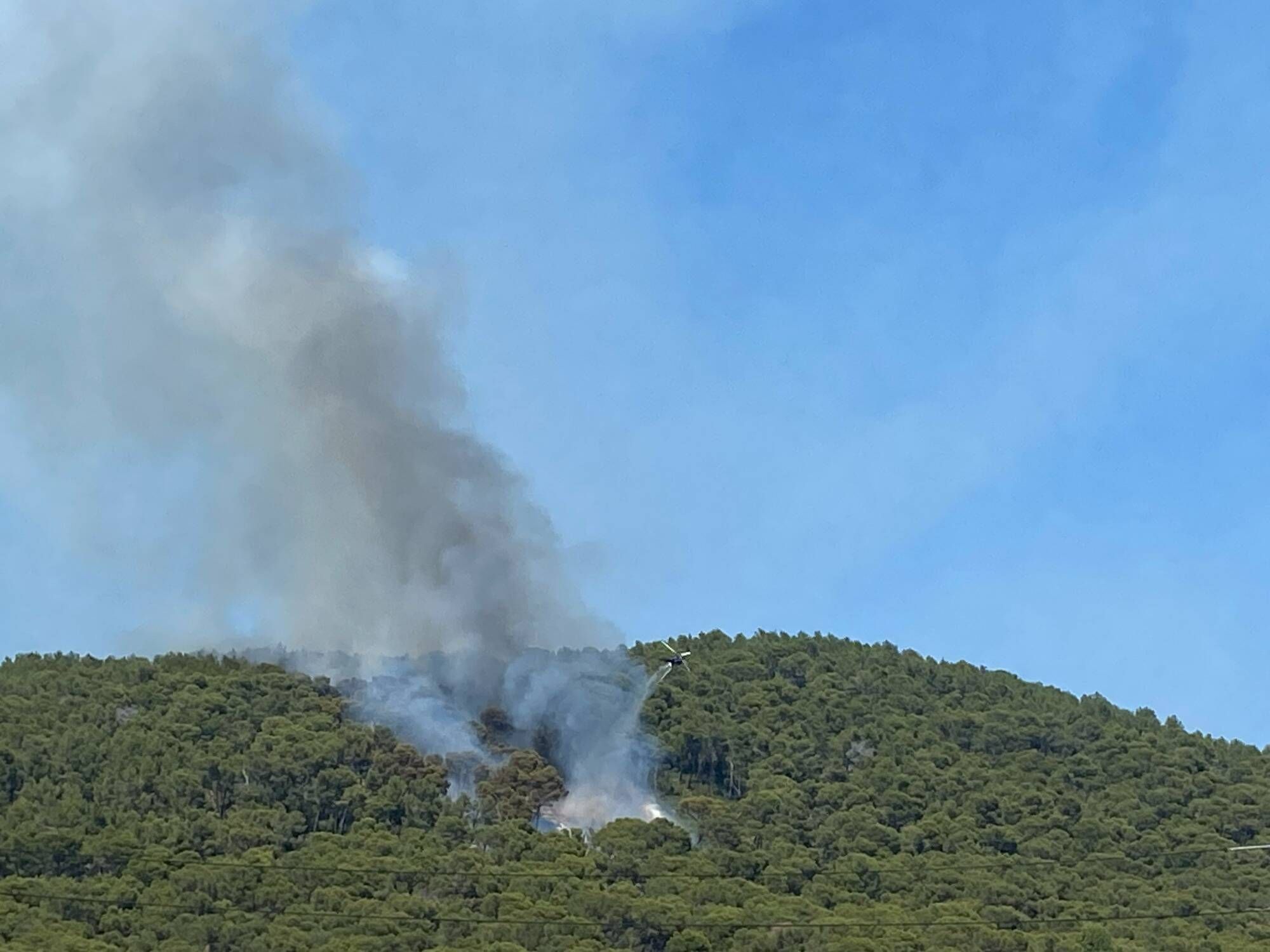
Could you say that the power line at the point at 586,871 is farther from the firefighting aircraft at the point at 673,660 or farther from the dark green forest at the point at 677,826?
the firefighting aircraft at the point at 673,660

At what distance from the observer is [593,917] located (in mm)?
126375

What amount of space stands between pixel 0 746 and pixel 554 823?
37934mm

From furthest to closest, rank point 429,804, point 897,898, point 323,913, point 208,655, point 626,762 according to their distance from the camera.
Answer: point 208,655, point 626,762, point 429,804, point 897,898, point 323,913

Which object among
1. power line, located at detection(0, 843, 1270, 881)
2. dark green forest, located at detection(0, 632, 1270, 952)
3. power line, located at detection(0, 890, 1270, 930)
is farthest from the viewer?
power line, located at detection(0, 843, 1270, 881)

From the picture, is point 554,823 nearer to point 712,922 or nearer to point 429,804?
point 429,804

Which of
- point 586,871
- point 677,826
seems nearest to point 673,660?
point 677,826

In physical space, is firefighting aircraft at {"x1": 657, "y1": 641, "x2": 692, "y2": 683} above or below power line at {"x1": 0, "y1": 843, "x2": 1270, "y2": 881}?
above

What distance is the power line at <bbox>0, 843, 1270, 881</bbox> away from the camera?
133 meters

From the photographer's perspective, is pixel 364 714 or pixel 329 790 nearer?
pixel 329 790

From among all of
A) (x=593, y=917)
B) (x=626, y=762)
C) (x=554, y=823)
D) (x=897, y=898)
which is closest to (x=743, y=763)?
(x=626, y=762)

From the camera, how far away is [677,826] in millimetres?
150125

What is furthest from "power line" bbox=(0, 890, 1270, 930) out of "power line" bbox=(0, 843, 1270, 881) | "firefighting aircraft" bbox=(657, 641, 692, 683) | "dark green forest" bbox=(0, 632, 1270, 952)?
"firefighting aircraft" bbox=(657, 641, 692, 683)

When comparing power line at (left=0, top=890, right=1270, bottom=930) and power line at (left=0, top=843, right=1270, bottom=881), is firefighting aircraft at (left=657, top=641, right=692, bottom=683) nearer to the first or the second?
power line at (left=0, top=843, right=1270, bottom=881)

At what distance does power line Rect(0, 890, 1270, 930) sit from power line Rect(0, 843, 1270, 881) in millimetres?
7480
